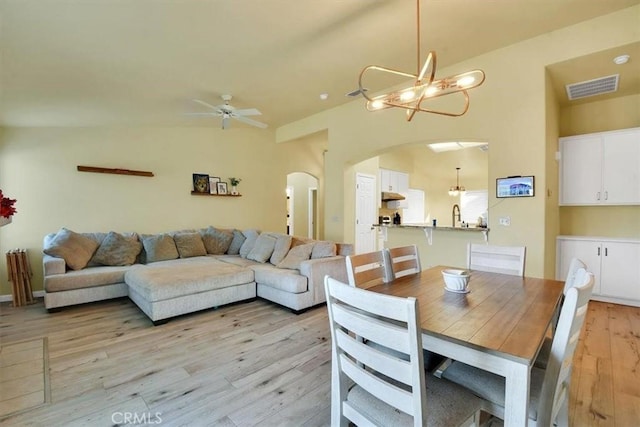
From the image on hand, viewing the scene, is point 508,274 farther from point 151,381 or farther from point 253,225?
point 253,225

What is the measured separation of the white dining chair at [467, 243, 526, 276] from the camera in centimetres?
224

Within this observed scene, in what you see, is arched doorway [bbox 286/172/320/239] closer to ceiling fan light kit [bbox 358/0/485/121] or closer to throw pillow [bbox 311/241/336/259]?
throw pillow [bbox 311/241/336/259]

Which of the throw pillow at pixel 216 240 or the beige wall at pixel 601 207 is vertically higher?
the beige wall at pixel 601 207

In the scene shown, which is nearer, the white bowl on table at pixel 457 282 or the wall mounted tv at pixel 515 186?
the white bowl on table at pixel 457 282

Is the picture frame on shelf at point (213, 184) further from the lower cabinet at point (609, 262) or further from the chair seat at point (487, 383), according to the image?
the lower cabinet at point (609, 262)

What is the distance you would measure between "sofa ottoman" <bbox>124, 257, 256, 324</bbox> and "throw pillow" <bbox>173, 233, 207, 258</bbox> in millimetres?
905

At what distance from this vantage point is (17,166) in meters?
3.91

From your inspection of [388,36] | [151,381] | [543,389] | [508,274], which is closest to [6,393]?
[151,381]

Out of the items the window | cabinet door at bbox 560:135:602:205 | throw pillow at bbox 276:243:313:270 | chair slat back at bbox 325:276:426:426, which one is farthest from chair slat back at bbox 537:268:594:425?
the window

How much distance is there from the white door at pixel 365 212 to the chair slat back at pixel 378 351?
4.81 metres

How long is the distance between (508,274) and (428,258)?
6.83 ft

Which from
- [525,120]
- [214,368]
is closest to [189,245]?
[214,368]

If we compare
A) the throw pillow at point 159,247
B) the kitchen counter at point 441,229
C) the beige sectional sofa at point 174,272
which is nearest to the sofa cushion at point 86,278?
the beige sectional sofa at point 174,272

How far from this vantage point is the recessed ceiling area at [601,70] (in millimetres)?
2828
